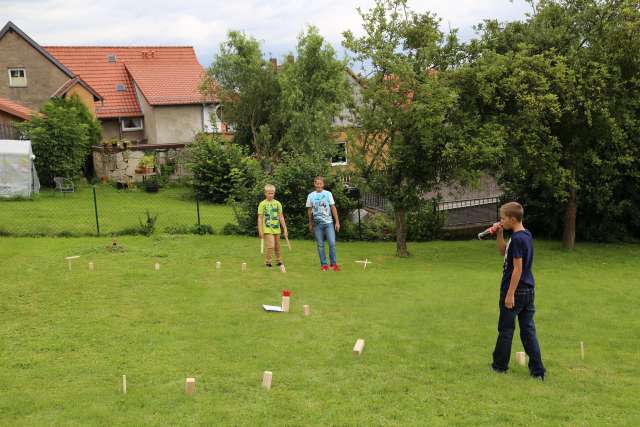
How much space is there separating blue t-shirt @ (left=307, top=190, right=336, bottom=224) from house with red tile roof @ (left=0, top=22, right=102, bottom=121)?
81.0 feet

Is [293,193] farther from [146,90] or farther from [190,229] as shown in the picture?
[146,90]

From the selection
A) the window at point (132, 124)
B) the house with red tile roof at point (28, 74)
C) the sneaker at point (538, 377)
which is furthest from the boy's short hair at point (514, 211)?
the window at point (132, 124)

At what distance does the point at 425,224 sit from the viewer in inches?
794

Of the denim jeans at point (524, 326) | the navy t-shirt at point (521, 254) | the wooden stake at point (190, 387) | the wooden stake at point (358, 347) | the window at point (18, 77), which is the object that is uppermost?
the window at point (18, 77)

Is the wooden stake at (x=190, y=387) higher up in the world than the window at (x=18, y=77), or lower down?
lower down

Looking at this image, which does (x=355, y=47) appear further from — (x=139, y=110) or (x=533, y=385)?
(x=139, y=110)

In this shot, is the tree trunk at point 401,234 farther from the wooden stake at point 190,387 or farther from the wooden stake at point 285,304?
the wooden stake at point 190,387

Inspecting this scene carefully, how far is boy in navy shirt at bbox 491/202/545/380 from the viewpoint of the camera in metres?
6.94

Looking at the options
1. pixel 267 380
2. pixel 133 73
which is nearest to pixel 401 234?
pixel 267 380

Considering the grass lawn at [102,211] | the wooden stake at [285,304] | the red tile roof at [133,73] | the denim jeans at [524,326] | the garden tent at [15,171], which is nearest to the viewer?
the denim jeans at [524,326]

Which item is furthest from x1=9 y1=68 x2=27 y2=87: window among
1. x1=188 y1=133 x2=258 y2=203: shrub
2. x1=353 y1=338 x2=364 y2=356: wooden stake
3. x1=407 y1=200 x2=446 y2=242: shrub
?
x1=353 y1=338 x2=364 y2=356: wooden stake

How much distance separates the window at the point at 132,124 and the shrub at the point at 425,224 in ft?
80.1

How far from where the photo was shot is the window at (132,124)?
128 ft

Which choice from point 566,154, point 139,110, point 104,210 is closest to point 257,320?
point 566,154
